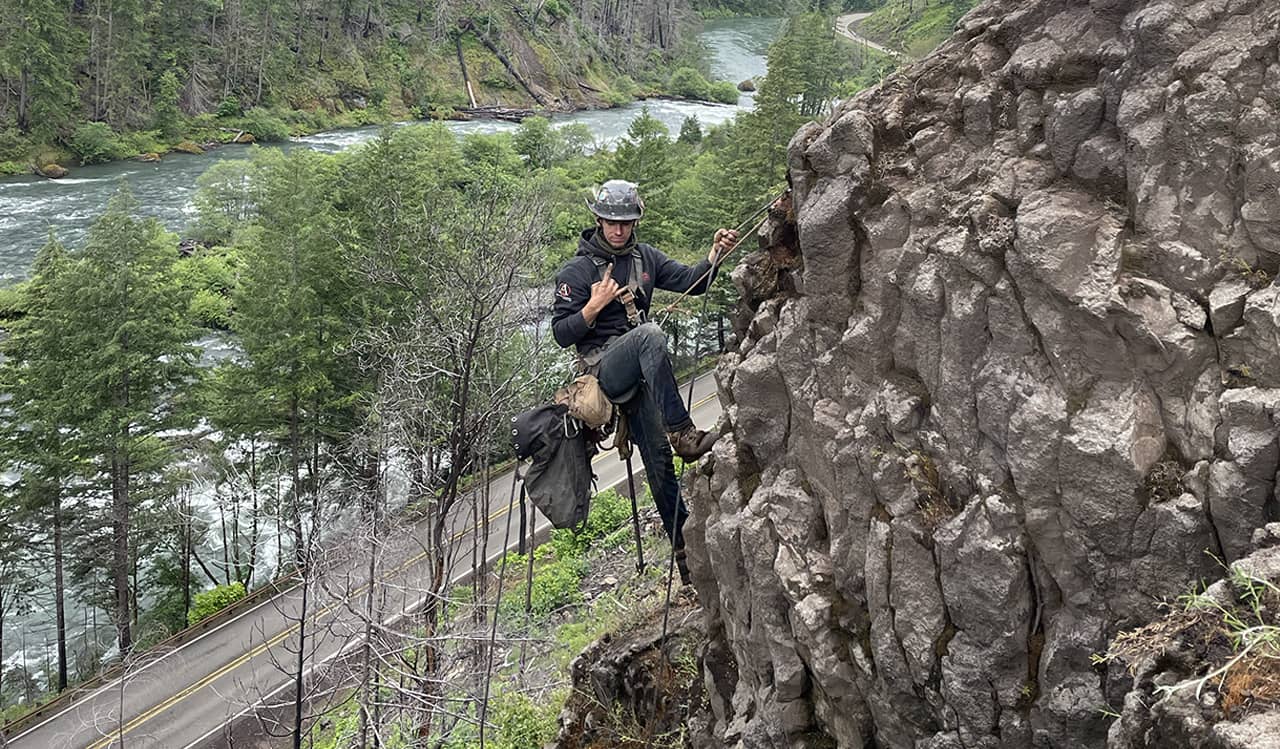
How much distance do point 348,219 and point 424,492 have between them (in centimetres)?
1202

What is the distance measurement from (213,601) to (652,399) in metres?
19.2

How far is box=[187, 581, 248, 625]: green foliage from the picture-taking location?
21531mm

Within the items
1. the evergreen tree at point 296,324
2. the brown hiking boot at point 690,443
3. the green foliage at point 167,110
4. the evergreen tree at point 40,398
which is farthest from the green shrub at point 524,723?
the green foliage at point 167,110

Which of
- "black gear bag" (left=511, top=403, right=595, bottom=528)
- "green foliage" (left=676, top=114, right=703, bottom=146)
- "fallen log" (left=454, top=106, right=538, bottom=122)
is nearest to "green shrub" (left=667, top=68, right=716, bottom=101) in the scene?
"fallen log" (left=454, top=106, right=538, bottom=122)

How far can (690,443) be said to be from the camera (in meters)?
6.25

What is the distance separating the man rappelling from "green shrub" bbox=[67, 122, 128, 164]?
5900 cm

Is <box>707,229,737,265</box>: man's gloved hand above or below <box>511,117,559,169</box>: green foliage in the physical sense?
above

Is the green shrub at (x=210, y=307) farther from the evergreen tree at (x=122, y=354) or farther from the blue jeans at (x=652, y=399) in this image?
the blue jeans at (x=652, y=399)

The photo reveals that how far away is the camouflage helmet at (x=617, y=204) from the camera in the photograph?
627cm

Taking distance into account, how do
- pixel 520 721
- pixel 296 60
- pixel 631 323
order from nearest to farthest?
pixel 631 323, pixel 520 721, pixel 296 60

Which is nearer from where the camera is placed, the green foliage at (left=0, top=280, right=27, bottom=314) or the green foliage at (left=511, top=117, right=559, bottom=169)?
the green foliage at (left=0, top=280, right=27, bottom=314)

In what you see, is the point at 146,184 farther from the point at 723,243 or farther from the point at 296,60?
the point at 723,243

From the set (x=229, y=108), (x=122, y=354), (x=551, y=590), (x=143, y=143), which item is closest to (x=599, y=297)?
(x=551, y=590)

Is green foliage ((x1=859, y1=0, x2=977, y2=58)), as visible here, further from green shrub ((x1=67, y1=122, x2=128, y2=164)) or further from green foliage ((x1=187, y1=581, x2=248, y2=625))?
green shrub ((x1=67, y1=122, x2=128, y2=164))
